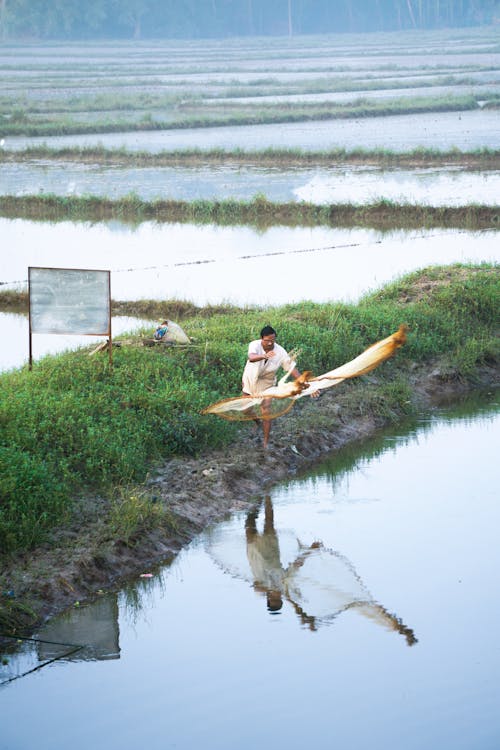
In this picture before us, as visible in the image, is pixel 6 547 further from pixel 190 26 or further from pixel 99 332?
pixel 190 26

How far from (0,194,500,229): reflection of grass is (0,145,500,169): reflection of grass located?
5.72 metres

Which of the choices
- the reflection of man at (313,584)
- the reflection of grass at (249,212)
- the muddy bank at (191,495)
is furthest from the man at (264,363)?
the reflection of grass at (249,212)

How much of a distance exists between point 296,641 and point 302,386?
1675 mm

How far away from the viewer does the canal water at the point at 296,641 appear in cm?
472

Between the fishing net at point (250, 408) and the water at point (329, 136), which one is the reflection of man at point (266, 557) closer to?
the fishing net at point (250, 408)

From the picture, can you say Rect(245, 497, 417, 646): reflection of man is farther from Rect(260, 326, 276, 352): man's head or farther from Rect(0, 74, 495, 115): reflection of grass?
Rect(0, 74, 495, 115): reflection of grass

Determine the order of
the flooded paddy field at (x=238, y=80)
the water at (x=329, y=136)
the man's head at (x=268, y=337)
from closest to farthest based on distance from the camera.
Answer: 1. the man's head at (x=268, y=337)
2. the water at (x=329, y=136)
3. the flooded paddy field at (x=238, y=80)

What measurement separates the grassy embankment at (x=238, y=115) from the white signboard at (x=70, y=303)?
23823 millimetres

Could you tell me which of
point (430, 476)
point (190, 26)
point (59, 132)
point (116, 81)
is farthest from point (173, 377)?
point (190, 26)

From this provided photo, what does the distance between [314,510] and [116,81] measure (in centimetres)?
4569

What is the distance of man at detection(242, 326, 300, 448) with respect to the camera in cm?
727

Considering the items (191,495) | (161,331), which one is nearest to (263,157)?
(161,331)

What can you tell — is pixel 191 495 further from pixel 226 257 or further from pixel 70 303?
pixel 226 257

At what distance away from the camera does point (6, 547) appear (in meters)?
6.05
